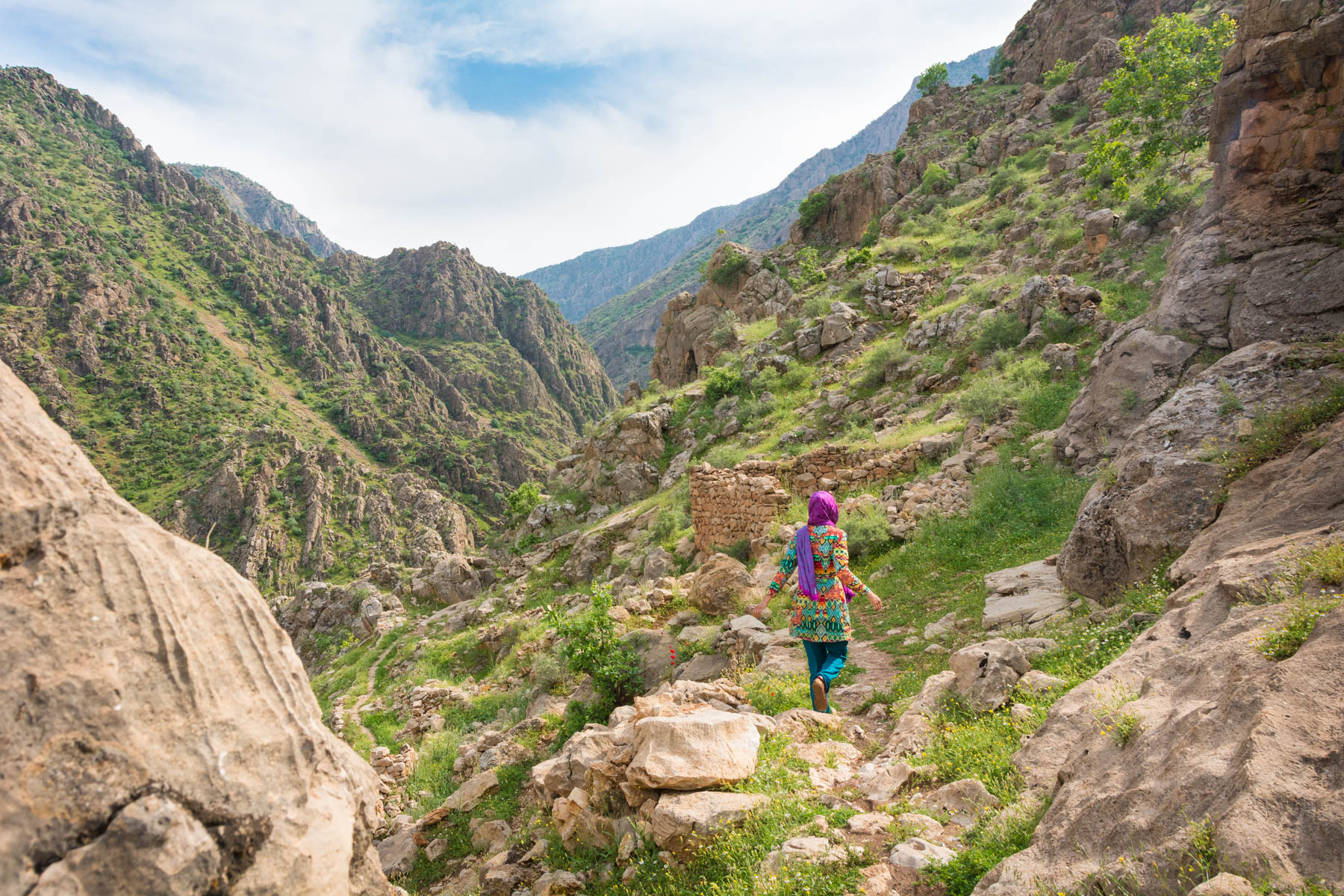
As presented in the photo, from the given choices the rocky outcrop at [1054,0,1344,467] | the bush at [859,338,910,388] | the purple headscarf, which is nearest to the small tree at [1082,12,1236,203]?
the bush at [859,338,910,388]

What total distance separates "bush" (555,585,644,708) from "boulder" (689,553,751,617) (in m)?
1.51

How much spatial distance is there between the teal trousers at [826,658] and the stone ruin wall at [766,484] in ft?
19.3

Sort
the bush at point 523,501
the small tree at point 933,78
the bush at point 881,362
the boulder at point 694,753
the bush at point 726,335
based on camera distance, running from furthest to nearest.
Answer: the small tree at point 933,78, the bush at point 523,501, the bush at point 726,335, the bush at point 881,362, the boulder at point 694,753

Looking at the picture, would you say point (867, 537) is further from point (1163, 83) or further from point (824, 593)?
point (1163, 83)

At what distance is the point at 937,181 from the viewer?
33.2m

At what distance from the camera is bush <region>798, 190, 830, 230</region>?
3897 cm

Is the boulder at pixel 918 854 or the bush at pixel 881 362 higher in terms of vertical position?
the bush at pixel 881 362

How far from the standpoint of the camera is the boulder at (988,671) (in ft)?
14.4

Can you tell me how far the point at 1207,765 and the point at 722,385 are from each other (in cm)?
2015

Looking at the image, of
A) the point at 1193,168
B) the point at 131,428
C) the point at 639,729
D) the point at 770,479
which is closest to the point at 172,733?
the point at 639,729

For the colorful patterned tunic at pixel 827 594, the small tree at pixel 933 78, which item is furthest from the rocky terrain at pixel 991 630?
the small tree at pixel 933 78

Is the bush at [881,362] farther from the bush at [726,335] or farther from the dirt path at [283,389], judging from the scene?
the dirt path at [283,389]

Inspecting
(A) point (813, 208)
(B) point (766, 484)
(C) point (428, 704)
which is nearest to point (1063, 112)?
(A) point (813, 208)

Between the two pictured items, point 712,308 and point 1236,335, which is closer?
point 1236,335
